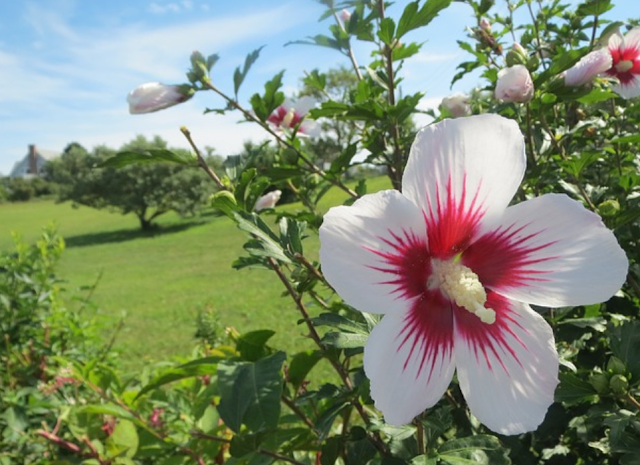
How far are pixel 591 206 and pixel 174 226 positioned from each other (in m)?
18.0

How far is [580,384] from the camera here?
834mm

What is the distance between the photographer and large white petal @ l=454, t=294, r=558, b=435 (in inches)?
24.9

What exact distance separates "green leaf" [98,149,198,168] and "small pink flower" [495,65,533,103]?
1.94 feet

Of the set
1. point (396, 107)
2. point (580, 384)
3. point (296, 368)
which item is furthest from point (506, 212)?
point (296, 368)

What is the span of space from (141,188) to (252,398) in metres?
18.2

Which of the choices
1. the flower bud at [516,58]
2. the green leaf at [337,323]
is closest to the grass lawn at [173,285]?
the green leaf at [337,323]

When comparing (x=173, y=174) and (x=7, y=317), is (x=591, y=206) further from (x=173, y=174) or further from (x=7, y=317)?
(x=173, y=174)

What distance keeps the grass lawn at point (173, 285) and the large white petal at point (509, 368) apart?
628mm

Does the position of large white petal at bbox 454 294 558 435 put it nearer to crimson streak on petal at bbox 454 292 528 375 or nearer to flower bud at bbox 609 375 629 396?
crimson streak on petal at bbox 454 292 528 375

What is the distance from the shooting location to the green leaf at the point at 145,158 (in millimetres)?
1023

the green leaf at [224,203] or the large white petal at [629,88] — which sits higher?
the large white petal at [629,88]

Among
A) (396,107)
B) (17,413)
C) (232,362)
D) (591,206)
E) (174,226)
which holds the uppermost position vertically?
(396,107)

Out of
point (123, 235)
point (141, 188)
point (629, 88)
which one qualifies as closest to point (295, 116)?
point (629, 88)

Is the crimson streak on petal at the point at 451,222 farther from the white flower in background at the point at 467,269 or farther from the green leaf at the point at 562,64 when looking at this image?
the green leaf at the point at 562,64
